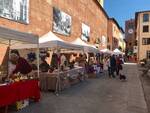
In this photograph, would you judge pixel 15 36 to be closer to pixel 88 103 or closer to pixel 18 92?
pixel 18 92

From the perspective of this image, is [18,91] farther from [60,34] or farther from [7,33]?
[60,34]

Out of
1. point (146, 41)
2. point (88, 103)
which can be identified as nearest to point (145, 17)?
point (146, 41)

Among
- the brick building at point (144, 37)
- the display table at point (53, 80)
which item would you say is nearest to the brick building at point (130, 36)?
the brick building at point (144, 37)

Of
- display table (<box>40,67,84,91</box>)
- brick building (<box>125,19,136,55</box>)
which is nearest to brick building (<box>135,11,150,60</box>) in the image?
brick building (<box>125,19,136,55</box>)

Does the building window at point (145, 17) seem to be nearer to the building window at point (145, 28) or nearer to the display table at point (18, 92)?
the building window at point (145, 28)

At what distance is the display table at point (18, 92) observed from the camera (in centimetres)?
964

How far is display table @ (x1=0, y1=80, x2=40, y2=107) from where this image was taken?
31.6 feet

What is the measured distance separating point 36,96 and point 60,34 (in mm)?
16557

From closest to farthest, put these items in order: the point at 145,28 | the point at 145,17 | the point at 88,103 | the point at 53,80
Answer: the point at 88,103
the point at 53,80
the point at 145,28
the point at 145,17

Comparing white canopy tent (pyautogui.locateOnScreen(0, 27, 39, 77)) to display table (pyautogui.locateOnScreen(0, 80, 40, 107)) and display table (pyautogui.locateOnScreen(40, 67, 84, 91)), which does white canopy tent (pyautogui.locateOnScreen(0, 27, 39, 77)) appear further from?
display table (pyautogui.locateOnScreen(40, 67, 84, 91))

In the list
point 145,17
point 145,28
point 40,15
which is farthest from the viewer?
point 145,17

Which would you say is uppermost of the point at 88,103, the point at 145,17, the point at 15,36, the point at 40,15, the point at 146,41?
the point at 145,17

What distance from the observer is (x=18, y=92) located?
10.5 meters

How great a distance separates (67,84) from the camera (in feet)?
54.3
